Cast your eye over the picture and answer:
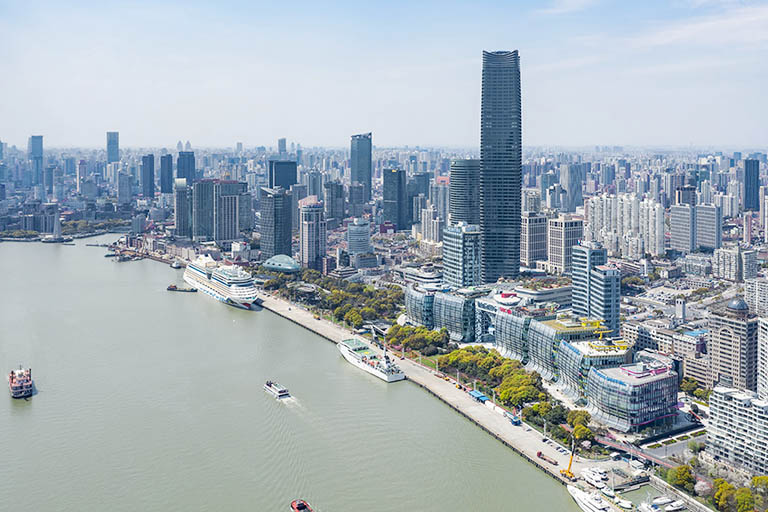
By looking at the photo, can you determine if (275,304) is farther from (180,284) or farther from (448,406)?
(448,406)

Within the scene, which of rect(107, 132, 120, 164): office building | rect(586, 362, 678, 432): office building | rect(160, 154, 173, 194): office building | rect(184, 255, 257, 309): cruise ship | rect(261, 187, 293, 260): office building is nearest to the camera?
rect(586, 362, 678, 432): office building

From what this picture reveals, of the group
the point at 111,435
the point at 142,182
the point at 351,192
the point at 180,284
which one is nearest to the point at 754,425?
the point at 111,435

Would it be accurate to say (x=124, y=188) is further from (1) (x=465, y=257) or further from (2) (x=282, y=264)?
(1) (x=465, y=257)

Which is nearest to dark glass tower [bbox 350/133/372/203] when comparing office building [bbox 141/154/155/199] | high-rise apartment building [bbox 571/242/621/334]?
office building [bbox 141/154/155/199]

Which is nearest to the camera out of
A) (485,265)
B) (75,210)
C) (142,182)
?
(485,265)

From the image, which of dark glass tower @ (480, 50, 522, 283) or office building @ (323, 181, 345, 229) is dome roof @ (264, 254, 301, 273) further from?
office building @ (323, 181, 345, 229)
